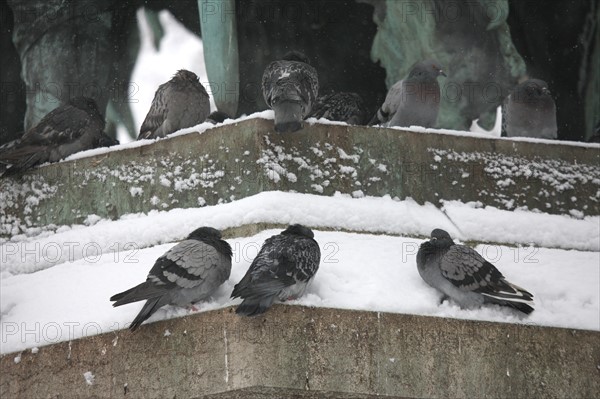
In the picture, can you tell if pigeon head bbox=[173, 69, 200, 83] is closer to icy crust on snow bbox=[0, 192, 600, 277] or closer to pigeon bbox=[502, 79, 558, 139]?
icy crust on snow bbox=[0, 192, 600, 277]

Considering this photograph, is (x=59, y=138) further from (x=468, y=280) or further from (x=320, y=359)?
(x=468, y=280)

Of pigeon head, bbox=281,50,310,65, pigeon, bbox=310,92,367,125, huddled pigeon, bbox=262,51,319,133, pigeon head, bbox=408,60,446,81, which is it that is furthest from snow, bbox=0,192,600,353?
pigeon, bbox=310,92,367,125

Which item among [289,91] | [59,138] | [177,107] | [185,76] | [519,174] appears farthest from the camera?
[185,76]

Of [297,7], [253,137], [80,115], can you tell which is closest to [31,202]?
[80,115]

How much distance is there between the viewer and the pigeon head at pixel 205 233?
38.9 feet

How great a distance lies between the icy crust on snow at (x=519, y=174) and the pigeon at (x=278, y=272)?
2945mm

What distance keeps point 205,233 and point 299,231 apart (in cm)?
93

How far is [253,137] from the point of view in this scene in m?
13.2

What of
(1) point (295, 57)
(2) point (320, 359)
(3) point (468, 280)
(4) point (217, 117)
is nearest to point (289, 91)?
(1) point (295, 57)

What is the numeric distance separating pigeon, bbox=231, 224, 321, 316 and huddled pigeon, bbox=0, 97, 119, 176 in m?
4.26

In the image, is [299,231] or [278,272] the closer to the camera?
[278,272]

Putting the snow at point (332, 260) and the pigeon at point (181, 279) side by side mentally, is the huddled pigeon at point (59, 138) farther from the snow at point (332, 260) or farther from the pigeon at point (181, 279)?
the pigeon at point (181, 279)

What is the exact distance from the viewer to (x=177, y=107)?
15094 mm

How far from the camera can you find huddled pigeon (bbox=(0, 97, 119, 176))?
47.9ft
